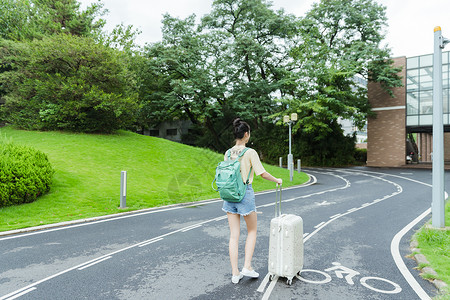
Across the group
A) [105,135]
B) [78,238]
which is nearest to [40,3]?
[105,135]

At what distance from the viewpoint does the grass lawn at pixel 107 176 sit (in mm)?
8461

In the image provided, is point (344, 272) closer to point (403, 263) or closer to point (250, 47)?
point (403, 263)

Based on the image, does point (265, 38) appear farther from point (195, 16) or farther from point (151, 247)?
point (151, 247)

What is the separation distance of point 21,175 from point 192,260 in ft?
22.1

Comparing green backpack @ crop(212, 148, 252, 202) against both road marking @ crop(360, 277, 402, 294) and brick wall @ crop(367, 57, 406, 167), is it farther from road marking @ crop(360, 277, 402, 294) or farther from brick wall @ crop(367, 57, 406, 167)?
brick wall @ crop(367, 57, 406, 167)

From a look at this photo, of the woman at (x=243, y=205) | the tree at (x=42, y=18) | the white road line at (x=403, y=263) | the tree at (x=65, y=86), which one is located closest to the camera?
the white road line at (x=403, y=263)

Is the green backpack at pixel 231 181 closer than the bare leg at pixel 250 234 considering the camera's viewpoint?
Yes

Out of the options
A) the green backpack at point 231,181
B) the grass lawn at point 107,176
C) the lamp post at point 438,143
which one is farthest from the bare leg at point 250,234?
the grass lawn at point 107,176

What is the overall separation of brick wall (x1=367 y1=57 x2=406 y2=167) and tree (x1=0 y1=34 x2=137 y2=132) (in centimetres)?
2610

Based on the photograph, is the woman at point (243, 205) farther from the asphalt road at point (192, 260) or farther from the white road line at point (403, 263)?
the white road line at point (403, 263)

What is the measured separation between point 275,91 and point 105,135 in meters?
20.2

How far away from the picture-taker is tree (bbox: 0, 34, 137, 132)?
1864cm

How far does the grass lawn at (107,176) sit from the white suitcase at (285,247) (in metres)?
6.41

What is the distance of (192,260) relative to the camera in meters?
4.87
